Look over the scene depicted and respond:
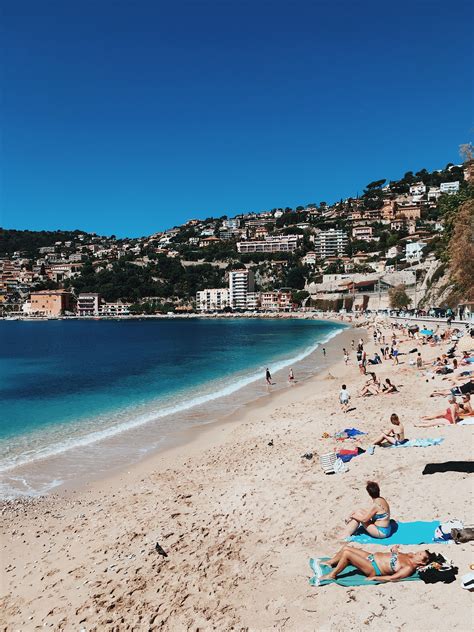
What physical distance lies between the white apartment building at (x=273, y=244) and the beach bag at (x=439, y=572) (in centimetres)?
16060

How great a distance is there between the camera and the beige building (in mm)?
150250

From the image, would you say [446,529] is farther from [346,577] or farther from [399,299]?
[399,299]

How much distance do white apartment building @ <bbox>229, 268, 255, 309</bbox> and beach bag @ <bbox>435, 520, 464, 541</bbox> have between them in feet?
440

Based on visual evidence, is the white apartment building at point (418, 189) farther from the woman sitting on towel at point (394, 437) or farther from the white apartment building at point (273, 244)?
the woman sitting on towel at point (394, 437)

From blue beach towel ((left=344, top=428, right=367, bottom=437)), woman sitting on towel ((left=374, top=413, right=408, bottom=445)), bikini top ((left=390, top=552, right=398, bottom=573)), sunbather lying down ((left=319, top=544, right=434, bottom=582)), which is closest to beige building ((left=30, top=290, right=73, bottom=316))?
blue beach towel ((left=344, top=428, right=367, bottom=437))

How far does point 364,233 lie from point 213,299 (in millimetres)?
51451

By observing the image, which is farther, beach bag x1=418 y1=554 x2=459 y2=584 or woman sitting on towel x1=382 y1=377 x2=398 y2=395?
woman sitting on towel x1=382 y1=377 x2=398 y2=395

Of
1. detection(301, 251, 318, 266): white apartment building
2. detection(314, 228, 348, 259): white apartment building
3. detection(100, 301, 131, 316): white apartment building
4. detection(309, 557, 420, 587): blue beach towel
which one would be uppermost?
detection(314, 228, 348, 259): white apartment building

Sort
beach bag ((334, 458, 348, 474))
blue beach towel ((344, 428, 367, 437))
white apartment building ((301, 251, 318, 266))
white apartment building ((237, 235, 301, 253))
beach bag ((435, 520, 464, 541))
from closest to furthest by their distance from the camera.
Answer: beach bag ((435, 520, 464, 541)), beach bag ((334, 458, 348, 474)), blue beach towel ((344, 428, 367, 437)), white apartment building ((301, 251, 318, 266)), white apartment building ((237, 235, 301, 253))

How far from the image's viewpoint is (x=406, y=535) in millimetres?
5039

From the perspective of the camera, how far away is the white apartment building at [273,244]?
537ft

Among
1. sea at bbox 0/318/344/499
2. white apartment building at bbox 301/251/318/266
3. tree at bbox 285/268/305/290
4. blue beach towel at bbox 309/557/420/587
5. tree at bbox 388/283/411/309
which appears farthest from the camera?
white apartment building at bbox 301/251/318/266

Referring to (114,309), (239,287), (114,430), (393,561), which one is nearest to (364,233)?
(239,287)

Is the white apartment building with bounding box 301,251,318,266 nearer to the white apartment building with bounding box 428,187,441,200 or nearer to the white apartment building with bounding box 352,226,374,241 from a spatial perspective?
the white apartment building with bounding box 352,226,374,241
